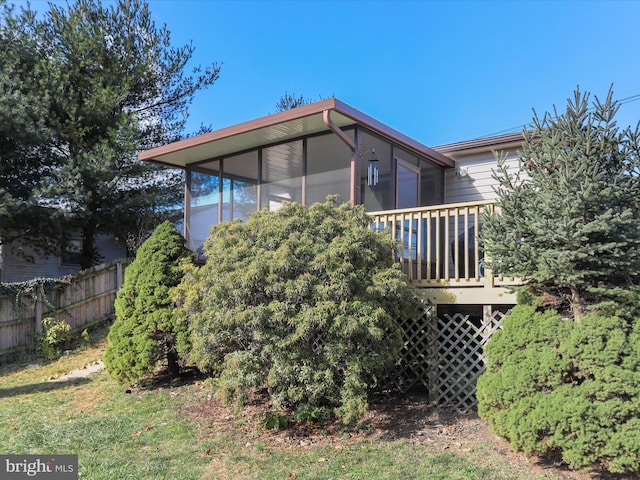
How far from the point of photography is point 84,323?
11633 millimetres

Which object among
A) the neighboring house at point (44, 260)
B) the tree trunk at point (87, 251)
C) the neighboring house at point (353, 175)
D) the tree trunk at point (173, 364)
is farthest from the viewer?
the tree trunk at point (87, 251)

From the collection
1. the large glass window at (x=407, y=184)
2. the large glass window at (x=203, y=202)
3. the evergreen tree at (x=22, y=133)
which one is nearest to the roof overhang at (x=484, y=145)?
the large glass window at (x=407, y=184)

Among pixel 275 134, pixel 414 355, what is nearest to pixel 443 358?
pixel 414 355

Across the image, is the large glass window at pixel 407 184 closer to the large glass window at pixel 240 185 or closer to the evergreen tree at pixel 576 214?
the large glass window at pixel 240 185

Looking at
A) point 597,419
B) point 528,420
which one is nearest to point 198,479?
point 528,420

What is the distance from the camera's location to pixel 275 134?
8539mm

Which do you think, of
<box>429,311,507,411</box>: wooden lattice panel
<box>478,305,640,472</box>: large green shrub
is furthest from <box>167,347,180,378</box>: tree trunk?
<box>478,305,640,472</box>: large green shrub

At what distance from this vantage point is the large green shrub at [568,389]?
383 cm

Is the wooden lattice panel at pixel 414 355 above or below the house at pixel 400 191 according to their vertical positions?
below

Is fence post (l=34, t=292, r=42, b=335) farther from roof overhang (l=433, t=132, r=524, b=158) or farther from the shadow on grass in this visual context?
roof overhang (l=433, t=132, r=524, b=158)

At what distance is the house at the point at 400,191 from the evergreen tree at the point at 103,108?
173 inches

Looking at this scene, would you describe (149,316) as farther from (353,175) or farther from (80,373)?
(353,175)
